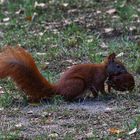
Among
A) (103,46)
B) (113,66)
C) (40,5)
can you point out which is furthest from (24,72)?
(40,5)

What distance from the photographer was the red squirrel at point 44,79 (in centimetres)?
618

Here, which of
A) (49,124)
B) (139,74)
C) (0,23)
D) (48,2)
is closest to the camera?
(49,124)

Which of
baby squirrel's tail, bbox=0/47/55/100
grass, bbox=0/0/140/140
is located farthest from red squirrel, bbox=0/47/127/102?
grass, bbox=0/0/140/140

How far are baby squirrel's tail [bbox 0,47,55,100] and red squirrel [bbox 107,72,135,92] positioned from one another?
57 centimetres

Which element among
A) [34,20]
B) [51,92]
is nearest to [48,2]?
[34,20]

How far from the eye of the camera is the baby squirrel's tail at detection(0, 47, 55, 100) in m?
6.14

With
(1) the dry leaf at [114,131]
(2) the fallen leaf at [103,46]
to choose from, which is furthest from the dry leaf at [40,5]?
(1) the dry leaf at [114,131]

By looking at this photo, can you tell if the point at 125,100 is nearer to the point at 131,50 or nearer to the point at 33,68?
the point at 33,68

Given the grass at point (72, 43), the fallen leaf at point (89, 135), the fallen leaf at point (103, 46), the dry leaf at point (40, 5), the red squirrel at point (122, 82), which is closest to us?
the fallen leaf at point (89, 135)

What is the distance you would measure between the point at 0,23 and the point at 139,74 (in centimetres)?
338

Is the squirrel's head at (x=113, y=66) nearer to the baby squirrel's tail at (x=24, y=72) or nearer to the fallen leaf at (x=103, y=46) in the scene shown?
the baby squirrel's tail at (x=24, y=72)

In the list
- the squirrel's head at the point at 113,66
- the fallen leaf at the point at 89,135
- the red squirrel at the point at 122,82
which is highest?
the squirrel's head at the point at 113,66

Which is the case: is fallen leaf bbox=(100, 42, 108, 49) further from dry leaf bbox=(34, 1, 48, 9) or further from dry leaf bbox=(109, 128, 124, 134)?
dry leaf bbox=(109, 128, 124, 134)

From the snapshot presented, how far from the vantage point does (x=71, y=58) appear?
823cm
